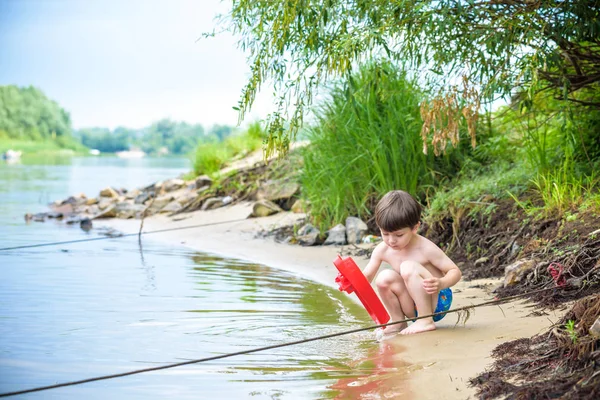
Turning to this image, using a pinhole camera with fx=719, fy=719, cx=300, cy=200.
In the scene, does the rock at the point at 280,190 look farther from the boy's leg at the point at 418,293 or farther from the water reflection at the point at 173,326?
the boy's leg at the point at 418,293

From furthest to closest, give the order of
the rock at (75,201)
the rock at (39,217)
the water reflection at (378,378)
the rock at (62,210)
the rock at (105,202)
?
the rock at (75,201), the rock at (105,202), the rock at (62,210), the rock at (39,217), the water reflection at (378,378)

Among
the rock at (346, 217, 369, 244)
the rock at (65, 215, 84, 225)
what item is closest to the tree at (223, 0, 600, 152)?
the rock at (346, 217, 369, 244)

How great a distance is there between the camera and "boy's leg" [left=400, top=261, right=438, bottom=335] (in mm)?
3703

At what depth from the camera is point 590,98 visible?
575 cm

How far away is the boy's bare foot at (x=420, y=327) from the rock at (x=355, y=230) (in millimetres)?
3110

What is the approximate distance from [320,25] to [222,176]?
6933 millimetres

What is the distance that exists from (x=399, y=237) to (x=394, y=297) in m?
0.34

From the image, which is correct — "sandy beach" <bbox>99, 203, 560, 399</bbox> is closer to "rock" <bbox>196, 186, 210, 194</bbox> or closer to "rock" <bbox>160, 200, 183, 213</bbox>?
"rock" <bbox>160, 200, 183, 213</bbox>

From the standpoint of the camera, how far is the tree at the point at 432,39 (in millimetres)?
4703

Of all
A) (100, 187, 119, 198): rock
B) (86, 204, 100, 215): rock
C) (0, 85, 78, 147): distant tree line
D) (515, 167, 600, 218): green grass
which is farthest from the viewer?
Answer: (0, 85, 78, 147): distant tree line

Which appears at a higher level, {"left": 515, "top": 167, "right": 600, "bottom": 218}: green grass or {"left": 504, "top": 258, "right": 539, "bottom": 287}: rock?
{"left": 515, "top": 167, "right": 600, "bottom": 218}: green grass

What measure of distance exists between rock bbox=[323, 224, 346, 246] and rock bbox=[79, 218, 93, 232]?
448 centimetres

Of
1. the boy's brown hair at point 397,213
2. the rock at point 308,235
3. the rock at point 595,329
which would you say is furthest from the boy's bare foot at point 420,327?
the rock at point 308,235

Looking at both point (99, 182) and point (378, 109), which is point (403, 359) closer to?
point (378, 109)
